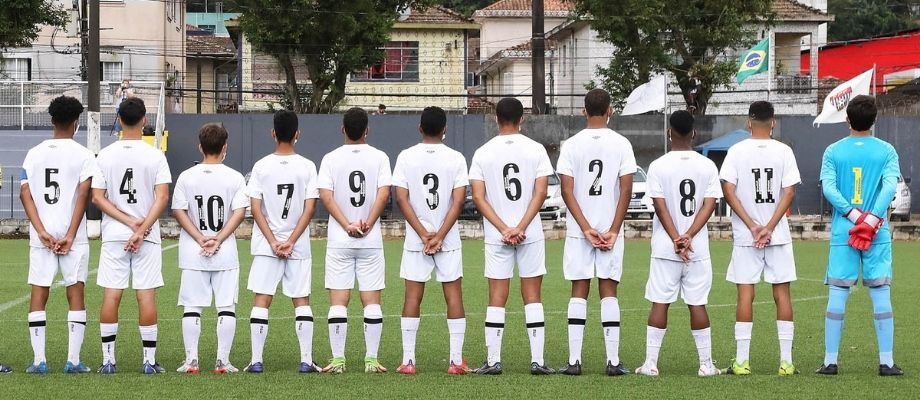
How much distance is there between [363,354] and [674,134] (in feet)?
11.3

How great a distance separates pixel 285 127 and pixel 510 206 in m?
1.86

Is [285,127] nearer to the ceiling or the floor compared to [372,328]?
nearer to the ceiling

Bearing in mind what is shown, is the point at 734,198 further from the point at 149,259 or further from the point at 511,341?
the point at 149,259

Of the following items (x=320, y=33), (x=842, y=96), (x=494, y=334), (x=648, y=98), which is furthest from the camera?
(x=320, y=33)

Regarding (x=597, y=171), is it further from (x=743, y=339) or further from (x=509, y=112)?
(x=743, y=339)

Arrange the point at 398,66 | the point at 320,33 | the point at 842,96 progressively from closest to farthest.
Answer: the point at 842,96
the point at 320,33
the point at 398,66

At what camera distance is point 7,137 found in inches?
1388

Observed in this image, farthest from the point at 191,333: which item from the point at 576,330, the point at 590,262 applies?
the point at 590,262

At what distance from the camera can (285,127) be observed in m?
9.91

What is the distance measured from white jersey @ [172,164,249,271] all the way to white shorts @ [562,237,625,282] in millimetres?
2588

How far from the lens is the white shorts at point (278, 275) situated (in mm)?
9945

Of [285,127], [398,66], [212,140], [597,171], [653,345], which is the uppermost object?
[398,66]

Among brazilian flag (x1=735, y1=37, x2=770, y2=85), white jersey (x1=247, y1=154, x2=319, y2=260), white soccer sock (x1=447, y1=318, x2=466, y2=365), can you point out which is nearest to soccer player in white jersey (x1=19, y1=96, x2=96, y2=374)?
white jersey (x1=247, y1=154, x2=319, y2=260)

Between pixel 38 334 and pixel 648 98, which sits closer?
pixel 38 334
